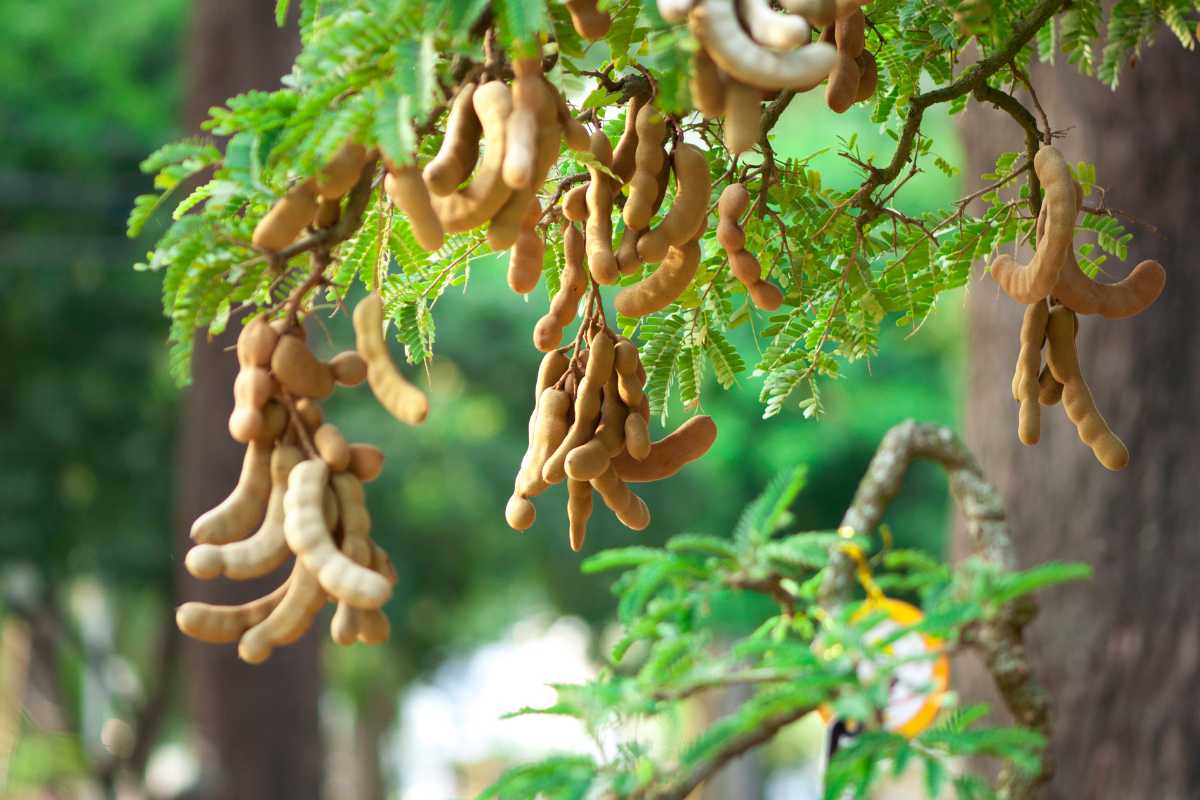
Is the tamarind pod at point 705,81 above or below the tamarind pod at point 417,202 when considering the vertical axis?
above

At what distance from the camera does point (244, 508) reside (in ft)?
2.55

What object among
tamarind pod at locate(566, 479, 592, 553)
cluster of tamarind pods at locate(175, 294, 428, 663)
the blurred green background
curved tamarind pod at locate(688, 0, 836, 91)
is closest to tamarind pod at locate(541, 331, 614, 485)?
tamarind pod at locate(566, 479, 592, 553)

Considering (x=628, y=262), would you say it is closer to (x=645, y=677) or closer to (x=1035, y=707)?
(x=645, y=677)

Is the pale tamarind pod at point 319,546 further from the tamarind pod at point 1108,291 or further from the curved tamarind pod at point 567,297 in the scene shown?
the tamarind pod at point 1108,291

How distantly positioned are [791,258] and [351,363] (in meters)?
0.44

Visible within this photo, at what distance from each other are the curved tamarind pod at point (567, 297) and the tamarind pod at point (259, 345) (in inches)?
7.3

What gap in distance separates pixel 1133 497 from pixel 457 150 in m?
2.55

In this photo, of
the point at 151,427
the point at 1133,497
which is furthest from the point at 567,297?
the point at 151,427

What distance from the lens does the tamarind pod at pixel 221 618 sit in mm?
766

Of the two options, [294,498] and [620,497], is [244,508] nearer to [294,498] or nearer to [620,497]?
[294,498]

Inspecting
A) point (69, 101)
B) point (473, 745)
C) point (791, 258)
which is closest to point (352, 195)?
point (791, 258)

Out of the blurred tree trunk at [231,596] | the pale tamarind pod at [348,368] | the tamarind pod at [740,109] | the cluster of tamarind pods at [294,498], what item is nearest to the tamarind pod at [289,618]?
the cluster of tamarind pods at [294,498]

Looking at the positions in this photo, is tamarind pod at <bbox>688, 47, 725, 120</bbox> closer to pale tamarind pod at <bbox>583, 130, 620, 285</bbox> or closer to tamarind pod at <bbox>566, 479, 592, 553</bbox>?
pale tamarind pod at <bbox>583, 130, 620, 285</bbox>

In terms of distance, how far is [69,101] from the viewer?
761cm
